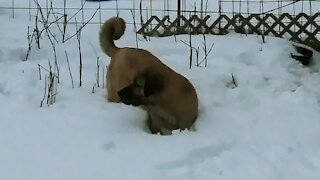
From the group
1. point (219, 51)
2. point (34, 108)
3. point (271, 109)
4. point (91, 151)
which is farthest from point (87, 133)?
point (219, 51)

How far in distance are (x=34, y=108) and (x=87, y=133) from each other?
0.61 m

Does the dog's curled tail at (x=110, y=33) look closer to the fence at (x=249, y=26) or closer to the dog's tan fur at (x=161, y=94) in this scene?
the dog's tan fur at (x=161, y=94)

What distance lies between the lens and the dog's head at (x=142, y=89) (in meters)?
4.10

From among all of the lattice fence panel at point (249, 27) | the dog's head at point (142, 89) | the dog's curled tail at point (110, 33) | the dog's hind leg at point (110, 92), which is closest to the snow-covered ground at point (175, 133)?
the dog's hind leg at point (110, 92)

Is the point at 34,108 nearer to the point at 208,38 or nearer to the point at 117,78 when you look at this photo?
the point at 117,78

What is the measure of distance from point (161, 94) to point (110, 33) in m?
0.99

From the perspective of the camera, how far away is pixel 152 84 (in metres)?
4.09

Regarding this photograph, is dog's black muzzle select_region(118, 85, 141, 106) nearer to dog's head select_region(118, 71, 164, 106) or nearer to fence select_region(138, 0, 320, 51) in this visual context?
dog's head select_region(118, 71, 164, 106)

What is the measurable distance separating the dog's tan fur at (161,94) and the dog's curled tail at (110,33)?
13.8 inches

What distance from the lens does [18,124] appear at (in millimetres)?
4078

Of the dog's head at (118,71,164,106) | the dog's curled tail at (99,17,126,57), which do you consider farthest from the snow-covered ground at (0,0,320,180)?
the dog's curled tail at (99,17,126,57)

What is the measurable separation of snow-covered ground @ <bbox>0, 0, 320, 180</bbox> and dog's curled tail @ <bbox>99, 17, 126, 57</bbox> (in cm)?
34

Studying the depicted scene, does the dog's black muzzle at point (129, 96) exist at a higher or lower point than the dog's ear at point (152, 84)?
lower

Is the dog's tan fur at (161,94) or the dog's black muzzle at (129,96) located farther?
the dog's tan fur at (161,94)
